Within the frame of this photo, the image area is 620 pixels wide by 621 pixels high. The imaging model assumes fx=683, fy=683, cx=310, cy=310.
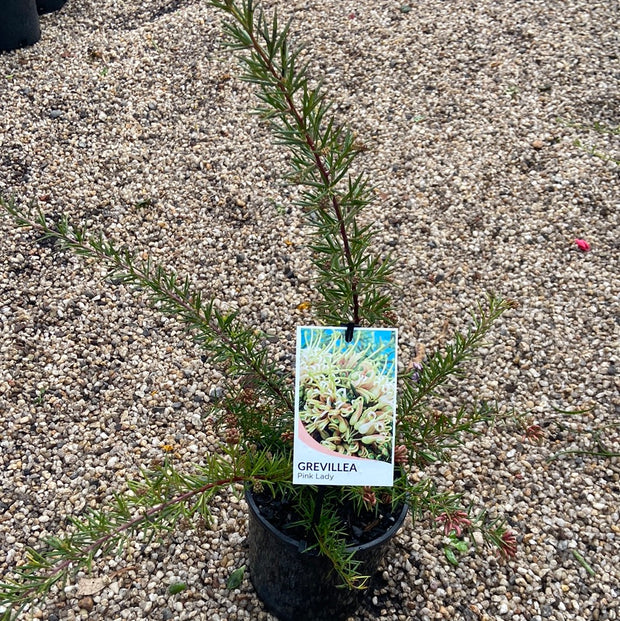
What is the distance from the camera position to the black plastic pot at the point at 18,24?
14.3ft

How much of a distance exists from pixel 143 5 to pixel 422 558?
4.29 metres

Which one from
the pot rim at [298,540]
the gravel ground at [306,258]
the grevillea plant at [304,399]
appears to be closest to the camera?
the grevillea plant at [304,399]

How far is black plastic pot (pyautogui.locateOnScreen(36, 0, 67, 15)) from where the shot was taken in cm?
485

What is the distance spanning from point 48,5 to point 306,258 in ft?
10.1

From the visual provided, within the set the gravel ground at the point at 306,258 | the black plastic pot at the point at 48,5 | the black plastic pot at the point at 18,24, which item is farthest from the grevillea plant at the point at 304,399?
the black plastic pot at the point at 48,5

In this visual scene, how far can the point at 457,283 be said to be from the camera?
320cm

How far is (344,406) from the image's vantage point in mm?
1565

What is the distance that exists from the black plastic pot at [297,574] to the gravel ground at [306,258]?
0.14 m

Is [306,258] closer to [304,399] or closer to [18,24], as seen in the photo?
[304,399]

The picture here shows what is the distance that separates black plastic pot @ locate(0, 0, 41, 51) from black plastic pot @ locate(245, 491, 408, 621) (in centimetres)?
387

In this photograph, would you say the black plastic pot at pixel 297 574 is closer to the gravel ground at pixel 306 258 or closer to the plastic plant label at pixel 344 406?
the gravel ground at pixel 306 258

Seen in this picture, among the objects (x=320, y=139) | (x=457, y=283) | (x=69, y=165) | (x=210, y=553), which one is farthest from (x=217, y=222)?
(x=320, y=139)

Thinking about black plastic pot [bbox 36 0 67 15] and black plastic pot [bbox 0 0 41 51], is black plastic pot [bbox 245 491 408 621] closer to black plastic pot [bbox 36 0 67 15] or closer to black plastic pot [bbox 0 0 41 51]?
black plastic pot [bbox 0 0 41 51]

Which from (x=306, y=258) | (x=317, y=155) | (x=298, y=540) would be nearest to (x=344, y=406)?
(x=298, y=540)
